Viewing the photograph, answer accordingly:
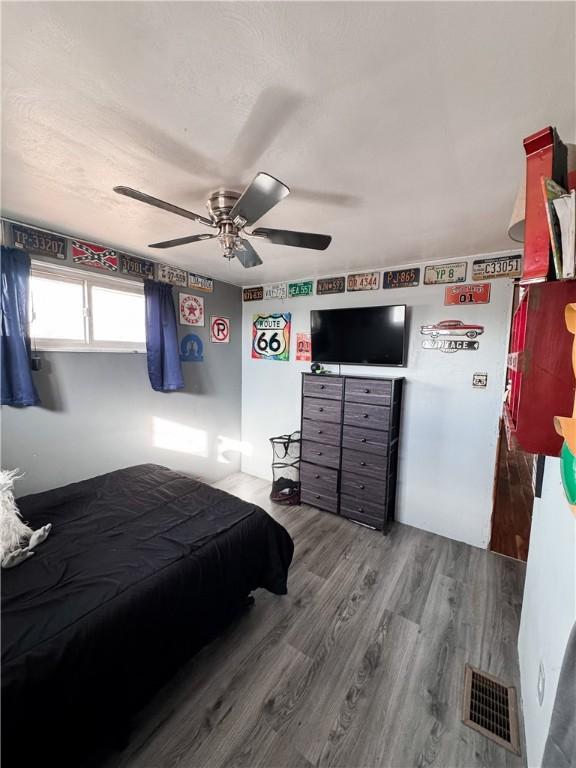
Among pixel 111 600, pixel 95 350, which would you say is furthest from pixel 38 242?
pixel 111 600

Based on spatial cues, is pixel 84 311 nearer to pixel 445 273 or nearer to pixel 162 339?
pixel 162 339

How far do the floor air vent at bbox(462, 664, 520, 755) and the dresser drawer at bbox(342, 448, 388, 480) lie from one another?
4.49ft

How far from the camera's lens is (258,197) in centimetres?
121

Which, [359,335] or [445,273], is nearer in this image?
[445,273]

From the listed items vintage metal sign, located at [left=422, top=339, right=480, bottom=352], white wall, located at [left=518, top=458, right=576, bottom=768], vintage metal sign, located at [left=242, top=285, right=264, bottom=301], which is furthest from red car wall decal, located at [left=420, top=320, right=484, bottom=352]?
vintage metal sign, located at [left=242, top=285, right=264, bottom=301]

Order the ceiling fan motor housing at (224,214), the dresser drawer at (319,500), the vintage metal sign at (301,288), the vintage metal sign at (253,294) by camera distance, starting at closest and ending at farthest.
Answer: the ceiling fan motor housing at (224,214), the dresser drawer at (319,500), the vintage metal sign at (301,288), the vintage metal sign at (253,294)

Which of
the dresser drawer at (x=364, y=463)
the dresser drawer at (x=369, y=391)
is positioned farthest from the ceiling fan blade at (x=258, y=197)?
the dresser drawer at (x=364, y=463)

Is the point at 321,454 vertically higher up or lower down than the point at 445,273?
lower down

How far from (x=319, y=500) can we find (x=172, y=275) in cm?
276

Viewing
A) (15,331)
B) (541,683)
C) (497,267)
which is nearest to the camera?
(541,683)

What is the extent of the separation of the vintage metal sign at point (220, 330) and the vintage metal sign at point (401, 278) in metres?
1.88

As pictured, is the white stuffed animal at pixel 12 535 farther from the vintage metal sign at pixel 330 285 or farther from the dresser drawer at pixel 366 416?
the vintage metal sign at pixel 330 285

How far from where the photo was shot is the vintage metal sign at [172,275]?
293 centimetres

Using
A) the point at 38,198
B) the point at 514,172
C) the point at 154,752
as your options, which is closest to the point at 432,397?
the point at 514,172
